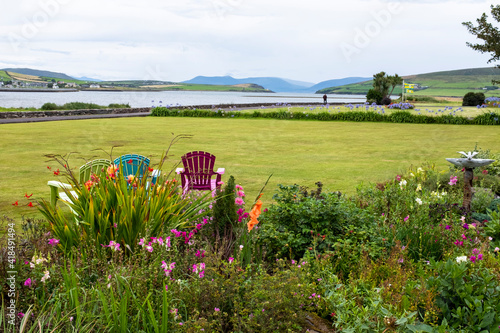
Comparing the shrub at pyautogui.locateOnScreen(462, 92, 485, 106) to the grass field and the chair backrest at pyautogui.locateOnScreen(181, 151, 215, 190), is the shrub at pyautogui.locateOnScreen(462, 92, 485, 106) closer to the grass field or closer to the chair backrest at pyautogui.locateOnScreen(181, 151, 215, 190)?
the grass field

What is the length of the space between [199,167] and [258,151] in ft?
21.4

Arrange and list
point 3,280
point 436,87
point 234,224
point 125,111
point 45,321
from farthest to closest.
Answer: point 436,87 < point 125,111 < point 234,224 < point 3,280 < point 45,321

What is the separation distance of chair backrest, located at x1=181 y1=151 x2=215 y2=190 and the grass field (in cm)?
104

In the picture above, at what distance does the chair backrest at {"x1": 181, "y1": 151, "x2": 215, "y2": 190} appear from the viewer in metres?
6.91

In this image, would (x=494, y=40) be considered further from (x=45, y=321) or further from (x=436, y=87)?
(x=436, y=87)

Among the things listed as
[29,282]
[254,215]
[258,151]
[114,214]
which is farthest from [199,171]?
[258,151]

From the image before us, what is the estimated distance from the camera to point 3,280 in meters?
3.24

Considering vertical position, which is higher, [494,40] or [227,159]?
[494,40]

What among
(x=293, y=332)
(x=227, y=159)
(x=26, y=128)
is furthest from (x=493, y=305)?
(x=26, y=128)

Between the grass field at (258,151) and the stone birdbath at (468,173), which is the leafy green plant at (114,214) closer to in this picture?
the grass field at (258,151)

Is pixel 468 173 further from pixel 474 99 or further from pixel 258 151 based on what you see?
pixel 474 99

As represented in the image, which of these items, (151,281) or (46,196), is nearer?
(151,281)

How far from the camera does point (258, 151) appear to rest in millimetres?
13656

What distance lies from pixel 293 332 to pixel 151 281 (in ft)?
3.12
